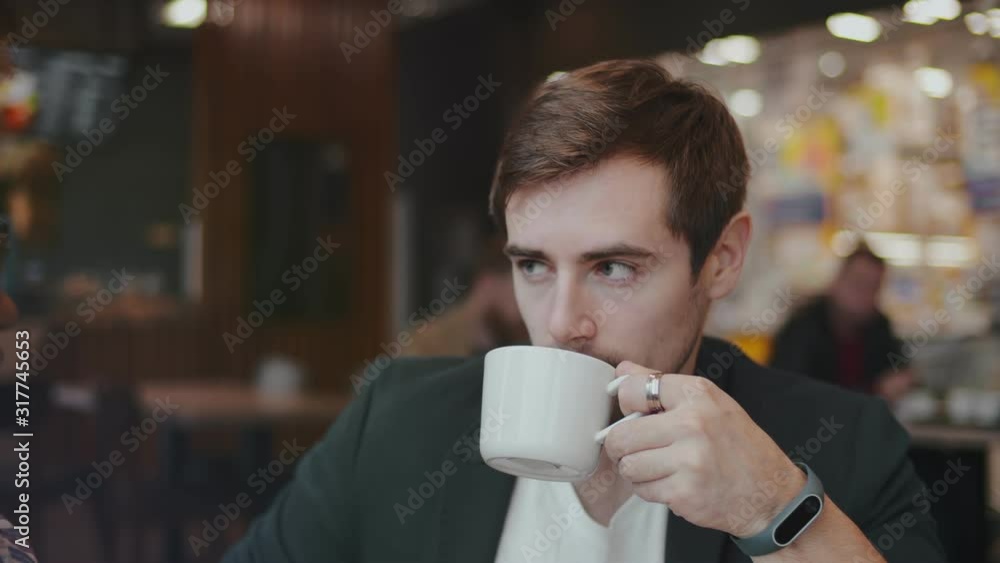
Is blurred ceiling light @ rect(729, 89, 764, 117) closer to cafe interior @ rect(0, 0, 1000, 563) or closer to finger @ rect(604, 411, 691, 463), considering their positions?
cafe interior @ rect(0, 0, 1000, 563)

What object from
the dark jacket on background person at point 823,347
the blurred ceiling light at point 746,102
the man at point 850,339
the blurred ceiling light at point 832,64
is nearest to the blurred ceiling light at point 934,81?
the blurred ceiling light at point 832,64

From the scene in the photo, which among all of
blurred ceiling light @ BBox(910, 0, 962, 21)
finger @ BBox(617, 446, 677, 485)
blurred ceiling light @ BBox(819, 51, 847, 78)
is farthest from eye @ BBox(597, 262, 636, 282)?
blurred ceiling light @ BBox(819, 51, 847, 78)

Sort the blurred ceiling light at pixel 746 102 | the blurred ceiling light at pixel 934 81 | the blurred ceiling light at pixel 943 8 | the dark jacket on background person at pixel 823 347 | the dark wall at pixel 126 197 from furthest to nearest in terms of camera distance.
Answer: the dark wall at pixel 126 197
the blurred ceiling light at pixel 746 102
the blurred ceiling light at pixel 934 81
the blurred ceiling light at pixel 943 8
the dark jacket on background person at pixel 823 347

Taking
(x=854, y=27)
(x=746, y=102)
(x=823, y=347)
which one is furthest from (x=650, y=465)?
(x=746, y=102)

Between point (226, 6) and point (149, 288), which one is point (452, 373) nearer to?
point (226, 6)

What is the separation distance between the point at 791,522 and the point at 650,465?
0.17 metres

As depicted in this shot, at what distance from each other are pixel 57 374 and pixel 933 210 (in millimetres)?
4505

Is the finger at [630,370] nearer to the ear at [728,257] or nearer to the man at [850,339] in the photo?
the ear at [728,257]

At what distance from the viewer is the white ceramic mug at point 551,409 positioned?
1023mm

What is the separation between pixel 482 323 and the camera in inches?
145

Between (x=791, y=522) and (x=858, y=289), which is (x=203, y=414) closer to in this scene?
(x=858, y=289)

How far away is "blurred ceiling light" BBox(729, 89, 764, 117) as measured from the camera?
241 inches

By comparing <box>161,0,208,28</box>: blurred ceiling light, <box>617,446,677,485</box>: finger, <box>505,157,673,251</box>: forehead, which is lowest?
<box>617,446,677,485</box>: finger

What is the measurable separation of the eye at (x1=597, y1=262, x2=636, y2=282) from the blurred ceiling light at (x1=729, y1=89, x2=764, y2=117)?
5115 millimetres
